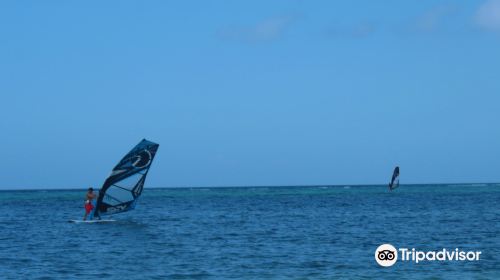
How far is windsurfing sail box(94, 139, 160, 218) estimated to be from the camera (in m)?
45.3

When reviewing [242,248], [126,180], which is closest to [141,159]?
[126,180]

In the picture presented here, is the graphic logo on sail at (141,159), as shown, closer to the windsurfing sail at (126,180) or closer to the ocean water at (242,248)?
the windsurfing sail at (126,180)

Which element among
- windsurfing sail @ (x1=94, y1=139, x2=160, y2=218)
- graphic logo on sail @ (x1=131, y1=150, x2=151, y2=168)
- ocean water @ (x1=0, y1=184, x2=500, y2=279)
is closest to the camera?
ocean water @ (x1=0, y1=184, x2=500, y2=279)

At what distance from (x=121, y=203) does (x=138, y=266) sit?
67.3 feet

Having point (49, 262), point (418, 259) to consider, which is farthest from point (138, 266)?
point (418, 259)

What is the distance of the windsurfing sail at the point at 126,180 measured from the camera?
1783 inches

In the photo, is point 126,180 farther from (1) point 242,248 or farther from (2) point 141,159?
(1) point 242,248

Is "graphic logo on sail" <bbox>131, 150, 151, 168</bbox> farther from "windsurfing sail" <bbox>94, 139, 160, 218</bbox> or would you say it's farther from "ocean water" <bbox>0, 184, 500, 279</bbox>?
"ocean water" <bbox>0, 184, 500, 279</bbox>

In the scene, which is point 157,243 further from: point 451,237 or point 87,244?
point 451,237

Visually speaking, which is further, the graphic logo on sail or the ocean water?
the graphic logo on sail

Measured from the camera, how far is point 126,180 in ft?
149

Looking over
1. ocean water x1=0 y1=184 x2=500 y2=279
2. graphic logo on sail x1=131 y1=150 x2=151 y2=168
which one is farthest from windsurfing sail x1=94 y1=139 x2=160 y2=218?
ocean water x1=0 y1=184 x2=500 y2=279

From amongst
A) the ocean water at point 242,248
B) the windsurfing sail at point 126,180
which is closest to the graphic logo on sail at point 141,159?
the windsurfing sail at point 126,180

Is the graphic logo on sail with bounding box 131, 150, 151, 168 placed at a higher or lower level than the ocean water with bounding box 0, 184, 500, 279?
higher
